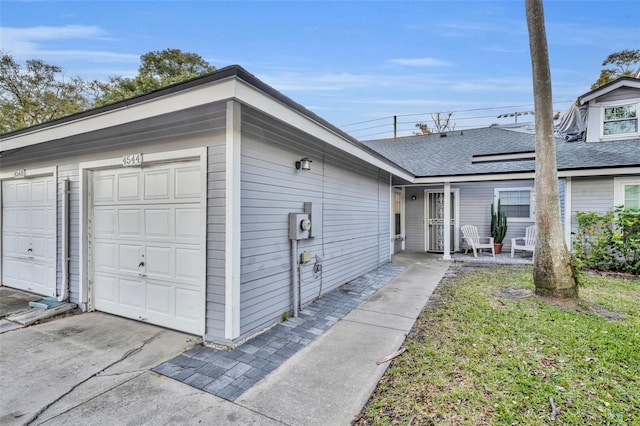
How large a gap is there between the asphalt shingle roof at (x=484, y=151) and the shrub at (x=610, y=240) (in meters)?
1.28

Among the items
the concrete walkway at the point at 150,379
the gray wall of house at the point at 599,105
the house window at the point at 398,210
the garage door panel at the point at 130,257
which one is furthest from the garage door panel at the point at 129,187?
the gray wall of house at the point at 599,105

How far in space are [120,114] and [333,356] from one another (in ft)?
11.5

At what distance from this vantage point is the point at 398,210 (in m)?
10.6

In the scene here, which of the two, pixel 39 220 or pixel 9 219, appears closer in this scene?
pixel 39 220

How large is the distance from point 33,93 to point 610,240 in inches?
902

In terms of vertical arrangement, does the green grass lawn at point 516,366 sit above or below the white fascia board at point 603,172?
below

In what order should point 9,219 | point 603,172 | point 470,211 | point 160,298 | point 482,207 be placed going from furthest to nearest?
point 470,211 → point 482,207 → point 603,172 → point 9,219 → point 160,298

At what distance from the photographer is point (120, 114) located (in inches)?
127

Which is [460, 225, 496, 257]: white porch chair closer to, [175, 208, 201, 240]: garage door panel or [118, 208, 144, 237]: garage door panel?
[175, 208, 201, 240]: garage door panel

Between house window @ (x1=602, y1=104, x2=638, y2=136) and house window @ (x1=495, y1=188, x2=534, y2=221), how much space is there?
2563 millimetres

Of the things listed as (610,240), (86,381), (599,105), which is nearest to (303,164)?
(86,381)

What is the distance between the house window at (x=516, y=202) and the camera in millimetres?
9625

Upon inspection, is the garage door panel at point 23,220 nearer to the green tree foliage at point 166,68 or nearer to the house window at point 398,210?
the house window at point 398,210

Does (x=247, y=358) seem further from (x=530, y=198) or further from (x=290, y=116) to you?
(x=530, y=198)
